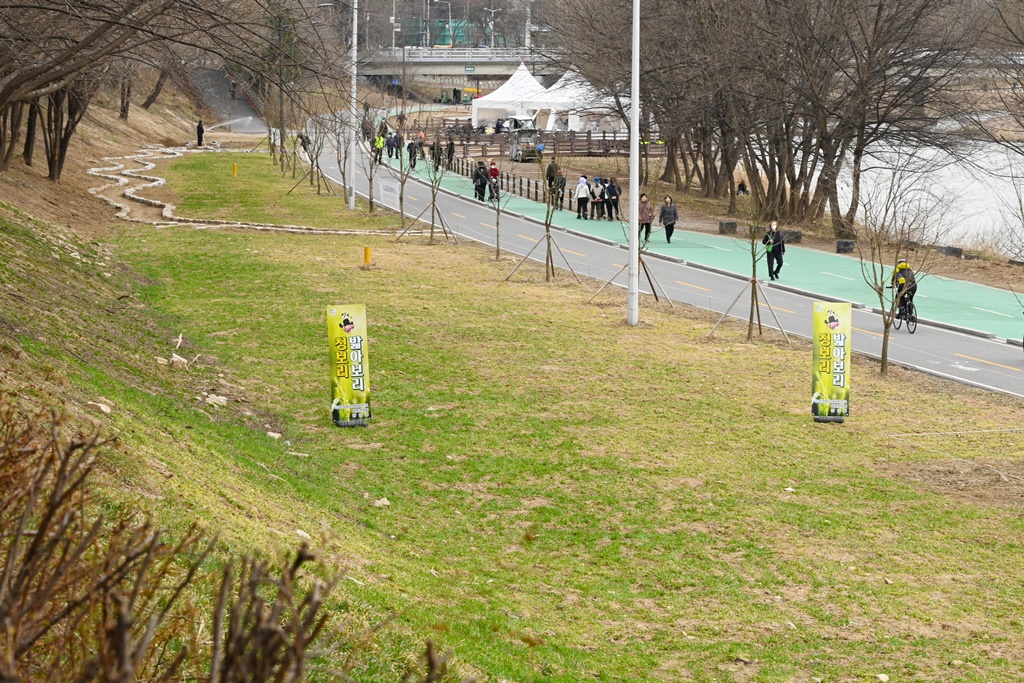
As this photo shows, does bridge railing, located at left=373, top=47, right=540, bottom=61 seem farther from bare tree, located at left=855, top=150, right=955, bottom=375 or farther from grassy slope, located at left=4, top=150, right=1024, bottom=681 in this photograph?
grassy slope, located at left=4, top=150, right=1024, bottom=681

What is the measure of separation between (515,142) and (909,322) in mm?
44761

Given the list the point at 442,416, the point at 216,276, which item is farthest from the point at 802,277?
the point at 442,416

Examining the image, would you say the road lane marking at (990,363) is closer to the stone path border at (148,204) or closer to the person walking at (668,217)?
the person walking at (668,217)

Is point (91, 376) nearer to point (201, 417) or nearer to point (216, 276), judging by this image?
point (201, 417)

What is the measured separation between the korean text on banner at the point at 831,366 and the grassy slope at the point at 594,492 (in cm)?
48

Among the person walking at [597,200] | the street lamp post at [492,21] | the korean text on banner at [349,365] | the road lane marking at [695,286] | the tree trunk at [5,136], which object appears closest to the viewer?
the korean text on banner at [349,365]

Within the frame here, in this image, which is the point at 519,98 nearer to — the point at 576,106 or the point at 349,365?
the point at 576,106

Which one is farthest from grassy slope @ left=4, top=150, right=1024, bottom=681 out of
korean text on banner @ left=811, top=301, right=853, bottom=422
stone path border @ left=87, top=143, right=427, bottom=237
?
stone path border @ left=87, top=143, right=427, bottom=237

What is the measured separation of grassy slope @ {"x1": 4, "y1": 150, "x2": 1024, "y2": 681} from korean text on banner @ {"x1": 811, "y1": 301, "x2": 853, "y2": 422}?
1.59ft

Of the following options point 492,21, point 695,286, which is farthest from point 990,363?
point 492,21

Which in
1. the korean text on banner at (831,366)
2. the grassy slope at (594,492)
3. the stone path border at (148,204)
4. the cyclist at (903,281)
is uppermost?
the stone path border at (148,204)

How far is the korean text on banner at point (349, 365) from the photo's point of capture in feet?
46.6

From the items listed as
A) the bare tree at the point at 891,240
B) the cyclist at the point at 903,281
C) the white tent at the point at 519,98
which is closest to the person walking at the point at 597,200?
the bare tree at the point at 891,240

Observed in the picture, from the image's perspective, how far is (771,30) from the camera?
40.8 meters
